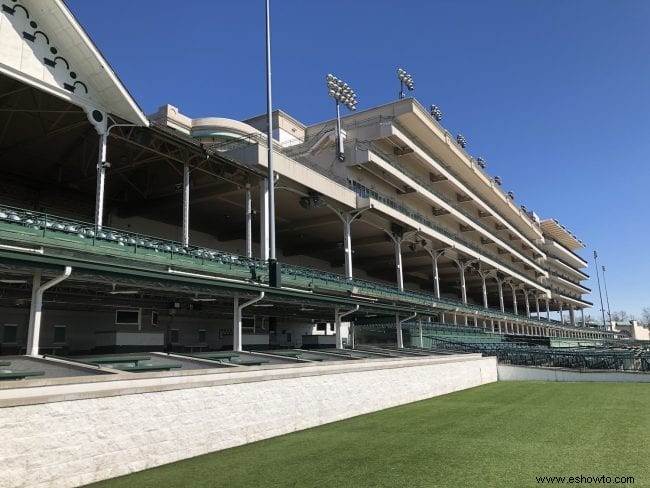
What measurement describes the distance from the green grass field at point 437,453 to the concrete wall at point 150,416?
40 centimetres

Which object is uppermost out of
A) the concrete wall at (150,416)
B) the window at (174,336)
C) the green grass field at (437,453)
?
the window at (174,336)

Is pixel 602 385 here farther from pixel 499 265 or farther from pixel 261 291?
pixel 499 265

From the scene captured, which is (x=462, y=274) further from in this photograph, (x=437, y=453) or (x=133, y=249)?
(x=437, y=453)

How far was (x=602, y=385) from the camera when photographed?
2570 centimetres

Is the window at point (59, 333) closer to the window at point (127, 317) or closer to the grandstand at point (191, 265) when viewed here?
the grandstand at point (191, 265)

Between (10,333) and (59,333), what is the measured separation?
1.88 metres

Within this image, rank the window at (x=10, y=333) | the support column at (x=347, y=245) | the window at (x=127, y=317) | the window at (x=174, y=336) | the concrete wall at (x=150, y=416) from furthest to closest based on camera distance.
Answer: the support column at (x=347, y=245) → the window at (x=174, y=336) → the window at (x=127, y=317) → the window at (x=10, y=333) → the concrete wall at (x=150, y=416)

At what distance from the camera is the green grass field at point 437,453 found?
8.48 m

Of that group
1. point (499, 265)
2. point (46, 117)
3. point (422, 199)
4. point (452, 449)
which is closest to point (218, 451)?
point (452, 449)

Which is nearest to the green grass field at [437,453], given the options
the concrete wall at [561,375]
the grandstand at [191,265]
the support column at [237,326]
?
the grandstand at [191,265]

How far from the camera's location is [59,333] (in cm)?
2031

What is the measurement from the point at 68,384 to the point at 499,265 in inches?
2830

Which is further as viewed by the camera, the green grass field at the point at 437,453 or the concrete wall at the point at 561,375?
the concrete wall at the point at 561,375

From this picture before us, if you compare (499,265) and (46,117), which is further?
(499,265)
